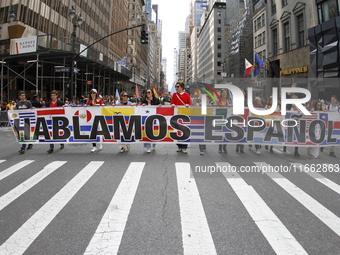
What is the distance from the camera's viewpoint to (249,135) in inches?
318

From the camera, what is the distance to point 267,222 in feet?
11.7

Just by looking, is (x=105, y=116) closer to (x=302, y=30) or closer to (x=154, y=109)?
(x=154, y=109)

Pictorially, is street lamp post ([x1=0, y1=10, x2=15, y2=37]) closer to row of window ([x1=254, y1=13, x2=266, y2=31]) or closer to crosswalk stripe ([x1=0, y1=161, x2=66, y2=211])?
crosswalk stripe ([x1=0, y1=161, x2=66, y2=211])

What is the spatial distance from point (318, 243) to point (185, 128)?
553cm

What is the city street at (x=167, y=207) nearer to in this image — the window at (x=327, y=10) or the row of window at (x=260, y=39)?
the window at (x=327, y=10)

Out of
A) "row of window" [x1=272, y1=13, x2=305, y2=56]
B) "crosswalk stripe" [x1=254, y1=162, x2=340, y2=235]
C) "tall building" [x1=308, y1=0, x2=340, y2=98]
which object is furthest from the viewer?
"row of window" [x1=272, y1=13, x2=305, y2=56]

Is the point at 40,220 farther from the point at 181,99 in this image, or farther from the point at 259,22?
the point at 259,22

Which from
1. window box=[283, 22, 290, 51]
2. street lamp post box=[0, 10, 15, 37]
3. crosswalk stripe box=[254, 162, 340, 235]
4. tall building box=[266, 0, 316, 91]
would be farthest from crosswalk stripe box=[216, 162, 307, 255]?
window box=[283, 22, 290, 51]

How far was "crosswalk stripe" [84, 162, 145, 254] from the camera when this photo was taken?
9.57 feet

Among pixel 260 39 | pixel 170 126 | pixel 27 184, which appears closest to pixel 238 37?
pixel 260 39

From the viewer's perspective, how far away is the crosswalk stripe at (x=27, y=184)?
14.5ft

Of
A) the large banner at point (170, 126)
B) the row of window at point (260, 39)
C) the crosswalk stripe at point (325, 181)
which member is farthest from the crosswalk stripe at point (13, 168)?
the row of window at point (260, 39)

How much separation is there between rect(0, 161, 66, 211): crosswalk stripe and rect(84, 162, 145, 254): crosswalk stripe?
1.82 m

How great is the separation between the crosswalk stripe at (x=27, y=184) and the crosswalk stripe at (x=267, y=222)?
4055mm
